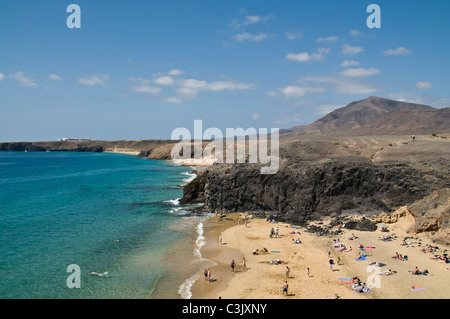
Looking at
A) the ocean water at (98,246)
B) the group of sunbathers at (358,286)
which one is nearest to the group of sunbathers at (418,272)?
the group of sunbathers at (358,286)

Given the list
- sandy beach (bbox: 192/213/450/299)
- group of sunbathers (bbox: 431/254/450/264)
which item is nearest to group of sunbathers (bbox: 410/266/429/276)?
sandy beach (bbox: 192/213/450/299)

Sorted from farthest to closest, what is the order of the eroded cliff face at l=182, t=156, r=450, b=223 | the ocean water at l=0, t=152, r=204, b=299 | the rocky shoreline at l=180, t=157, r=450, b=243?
1. the eroded cliff face at l=182, t=156, r=450, b=223
2. the rocky shoreline at l=180, t=157, r=450, b=243
3. the ocean water at l=0, t=152, r=204, b=299

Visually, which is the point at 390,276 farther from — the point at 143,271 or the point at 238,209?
the point at 238,209

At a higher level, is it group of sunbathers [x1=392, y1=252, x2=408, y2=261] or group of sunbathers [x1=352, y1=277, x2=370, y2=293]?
group of sunbathers [x1=392, y1=252, x2=408, y2=261]

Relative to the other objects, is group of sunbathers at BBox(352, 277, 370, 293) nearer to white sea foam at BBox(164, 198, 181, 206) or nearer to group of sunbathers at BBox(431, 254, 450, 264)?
group of sunbathers at BBox(431, 254, 450, 264)

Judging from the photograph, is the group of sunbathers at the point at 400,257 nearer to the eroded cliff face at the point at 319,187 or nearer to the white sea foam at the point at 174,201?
the eroded cliff face at the point at 319,187

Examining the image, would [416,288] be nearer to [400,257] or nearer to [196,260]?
[400,257]
